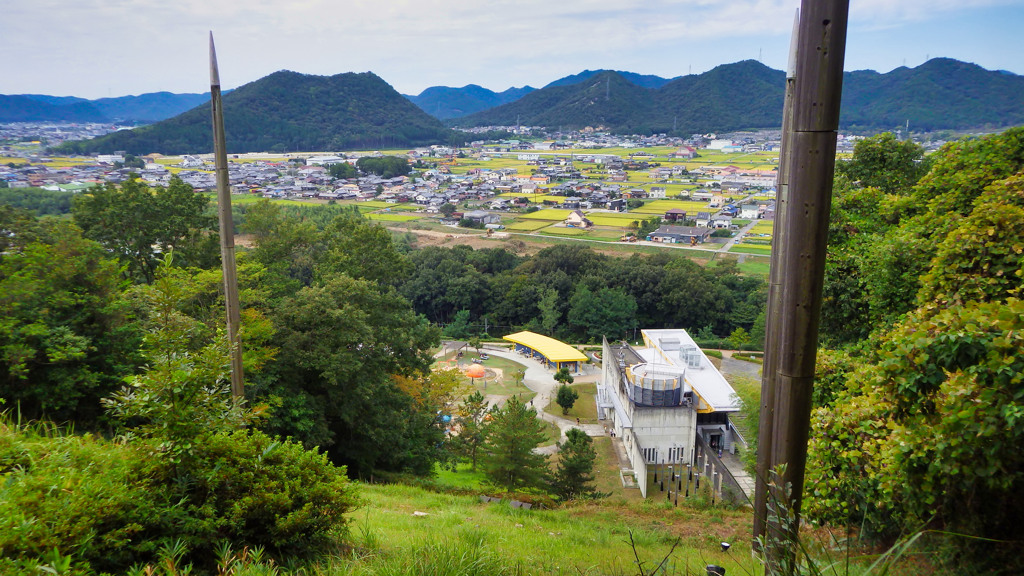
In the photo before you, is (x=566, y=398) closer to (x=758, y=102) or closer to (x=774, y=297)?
(x=774, y=297)

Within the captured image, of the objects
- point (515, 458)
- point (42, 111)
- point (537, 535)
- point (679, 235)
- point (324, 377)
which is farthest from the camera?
point (42, 111)

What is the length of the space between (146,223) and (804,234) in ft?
53.1

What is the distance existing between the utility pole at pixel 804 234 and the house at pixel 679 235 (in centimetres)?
4869

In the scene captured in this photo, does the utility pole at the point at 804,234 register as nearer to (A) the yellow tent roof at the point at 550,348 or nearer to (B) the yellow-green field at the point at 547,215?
(A) the yellow tent roof at the point at 550,348

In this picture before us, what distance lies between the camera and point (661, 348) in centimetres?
2191

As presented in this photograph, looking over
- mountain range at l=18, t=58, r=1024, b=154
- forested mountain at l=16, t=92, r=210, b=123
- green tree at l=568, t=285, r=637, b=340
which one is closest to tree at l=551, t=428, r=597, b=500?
green tree at l=568, t=285, r=637, b=340

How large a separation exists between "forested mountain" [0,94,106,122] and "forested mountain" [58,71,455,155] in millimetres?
4463

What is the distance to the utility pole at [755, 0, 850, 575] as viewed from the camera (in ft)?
8.05

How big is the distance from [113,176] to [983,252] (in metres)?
44.1

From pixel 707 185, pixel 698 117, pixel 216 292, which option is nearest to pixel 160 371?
pixel 216 292

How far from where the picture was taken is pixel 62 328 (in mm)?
8820

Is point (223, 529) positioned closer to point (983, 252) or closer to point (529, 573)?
point (529, 573)

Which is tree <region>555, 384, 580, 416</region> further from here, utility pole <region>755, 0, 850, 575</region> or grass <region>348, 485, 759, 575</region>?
utility pole <region>755, 0, 850, 575</region>

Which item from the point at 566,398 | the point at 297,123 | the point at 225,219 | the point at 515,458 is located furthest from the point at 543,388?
the point at 297,123
